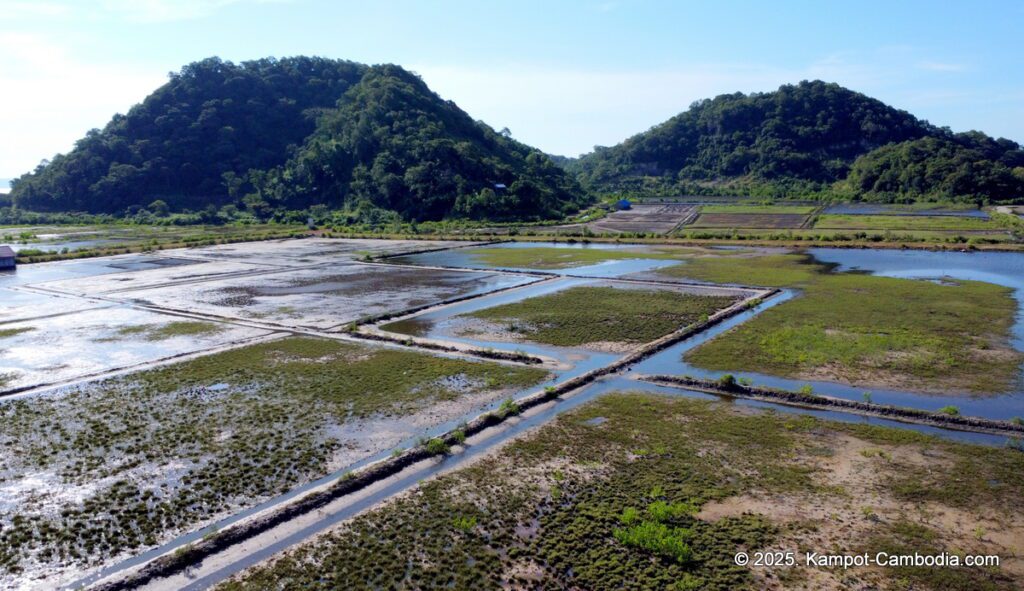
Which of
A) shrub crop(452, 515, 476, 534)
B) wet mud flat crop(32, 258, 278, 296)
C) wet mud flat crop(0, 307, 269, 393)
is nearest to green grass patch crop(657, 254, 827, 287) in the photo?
wet mud flat crop(0, 307, 269, 393)

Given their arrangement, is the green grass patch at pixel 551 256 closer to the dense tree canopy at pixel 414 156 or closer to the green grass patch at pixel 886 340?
the green grass patch at pixel 886 340

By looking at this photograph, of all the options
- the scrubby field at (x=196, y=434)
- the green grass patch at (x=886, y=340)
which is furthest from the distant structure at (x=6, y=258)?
the green grass patch at (x=886, y=340)

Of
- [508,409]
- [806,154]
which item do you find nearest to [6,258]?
[508,409]

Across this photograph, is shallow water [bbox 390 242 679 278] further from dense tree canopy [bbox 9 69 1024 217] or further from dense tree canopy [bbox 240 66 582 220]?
dense tree canopy [bbox 9 69 1024 217]

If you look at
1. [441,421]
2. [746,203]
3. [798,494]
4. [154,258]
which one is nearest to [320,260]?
[154,258]

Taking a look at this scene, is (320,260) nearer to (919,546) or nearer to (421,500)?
(421,500)

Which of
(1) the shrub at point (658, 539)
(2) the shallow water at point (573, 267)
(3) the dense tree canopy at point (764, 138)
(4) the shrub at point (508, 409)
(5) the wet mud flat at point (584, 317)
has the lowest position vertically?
(1) the shrub at point (658, 539)
